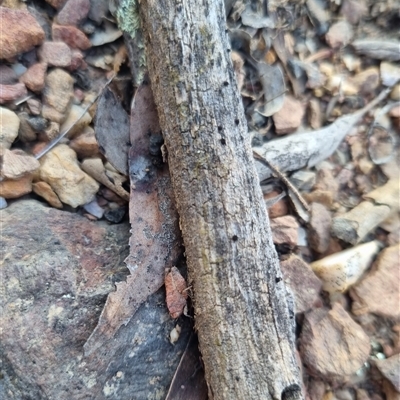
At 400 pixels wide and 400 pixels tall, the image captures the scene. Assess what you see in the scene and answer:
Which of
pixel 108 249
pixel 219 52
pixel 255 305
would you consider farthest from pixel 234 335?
pixel 219 52

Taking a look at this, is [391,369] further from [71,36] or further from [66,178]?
[71,36]

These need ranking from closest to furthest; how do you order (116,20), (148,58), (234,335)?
(234,335)
(148,58)
(116,20)

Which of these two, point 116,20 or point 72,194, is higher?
point 116,20

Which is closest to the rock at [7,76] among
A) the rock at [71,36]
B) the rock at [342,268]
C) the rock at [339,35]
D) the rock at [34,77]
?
the rock at [34,77]

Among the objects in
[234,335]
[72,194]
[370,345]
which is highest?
[72,194]

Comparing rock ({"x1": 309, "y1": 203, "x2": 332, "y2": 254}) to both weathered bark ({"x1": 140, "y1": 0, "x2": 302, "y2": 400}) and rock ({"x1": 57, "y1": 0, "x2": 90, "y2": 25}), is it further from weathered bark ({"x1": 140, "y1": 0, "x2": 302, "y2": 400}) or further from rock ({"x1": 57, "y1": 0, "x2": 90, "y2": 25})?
rock ({"x1": 57, "y1": 0, "x2": 90, "y2": 25})

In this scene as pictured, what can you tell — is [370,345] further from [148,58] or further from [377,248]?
[148,58]

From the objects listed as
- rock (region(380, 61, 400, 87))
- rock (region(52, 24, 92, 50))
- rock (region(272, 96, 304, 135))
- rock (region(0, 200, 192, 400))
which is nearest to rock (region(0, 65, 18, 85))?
rock (region(52, 24, 92, 50))
